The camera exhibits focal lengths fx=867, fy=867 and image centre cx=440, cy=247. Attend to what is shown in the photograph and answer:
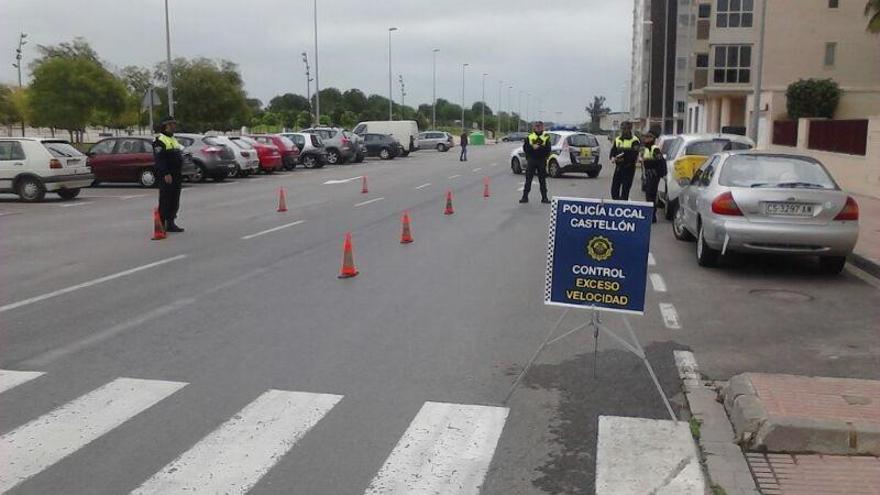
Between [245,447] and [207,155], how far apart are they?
2464cm

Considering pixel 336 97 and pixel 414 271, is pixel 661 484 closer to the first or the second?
pixel 414 271

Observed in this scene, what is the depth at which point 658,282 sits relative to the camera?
33.2ft

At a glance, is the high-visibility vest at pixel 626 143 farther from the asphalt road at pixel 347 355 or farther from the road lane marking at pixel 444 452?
the road lane marking at pixel 444 452

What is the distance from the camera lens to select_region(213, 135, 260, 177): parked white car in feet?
100

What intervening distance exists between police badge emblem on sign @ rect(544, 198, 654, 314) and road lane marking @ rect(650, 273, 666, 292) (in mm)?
3702

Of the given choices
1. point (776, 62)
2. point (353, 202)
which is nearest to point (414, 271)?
point (353, 202)

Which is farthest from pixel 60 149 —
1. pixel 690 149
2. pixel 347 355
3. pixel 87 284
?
pixel 347 355

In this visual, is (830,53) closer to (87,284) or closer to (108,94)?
(108,94)

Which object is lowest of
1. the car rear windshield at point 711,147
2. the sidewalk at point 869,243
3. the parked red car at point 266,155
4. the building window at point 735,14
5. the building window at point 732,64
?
the sidewalk at point 869,243

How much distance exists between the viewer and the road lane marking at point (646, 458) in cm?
444

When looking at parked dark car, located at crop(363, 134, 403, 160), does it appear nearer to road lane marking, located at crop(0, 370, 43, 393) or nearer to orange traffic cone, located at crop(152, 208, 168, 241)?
orange traffic cone, located at crop(152, 208, 168, 241)

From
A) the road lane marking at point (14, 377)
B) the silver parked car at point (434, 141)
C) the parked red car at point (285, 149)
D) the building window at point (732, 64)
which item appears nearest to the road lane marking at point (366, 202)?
the road lane marking at point (14, 377)

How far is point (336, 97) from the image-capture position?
133 meters

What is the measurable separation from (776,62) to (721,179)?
1684 inches
